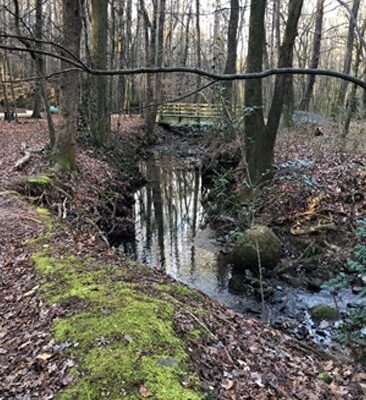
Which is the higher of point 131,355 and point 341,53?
point 341,53

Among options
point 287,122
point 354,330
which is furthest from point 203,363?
point 287,122

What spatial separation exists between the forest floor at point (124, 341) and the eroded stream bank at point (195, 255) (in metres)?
1.60

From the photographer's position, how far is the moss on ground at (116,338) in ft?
11.8

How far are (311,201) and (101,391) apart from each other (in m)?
7.83

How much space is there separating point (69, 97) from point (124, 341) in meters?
7.97

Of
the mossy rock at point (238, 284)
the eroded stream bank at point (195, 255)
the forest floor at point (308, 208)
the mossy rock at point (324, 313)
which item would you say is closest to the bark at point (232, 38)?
the eroded stream bank at point (195, 255)

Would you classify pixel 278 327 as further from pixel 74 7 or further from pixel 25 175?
pixel 74 7

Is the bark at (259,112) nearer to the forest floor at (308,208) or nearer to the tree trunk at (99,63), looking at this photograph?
the forest floor at (308,208)

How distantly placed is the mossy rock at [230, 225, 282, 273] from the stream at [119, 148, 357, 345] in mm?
378

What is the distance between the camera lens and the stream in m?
7.43

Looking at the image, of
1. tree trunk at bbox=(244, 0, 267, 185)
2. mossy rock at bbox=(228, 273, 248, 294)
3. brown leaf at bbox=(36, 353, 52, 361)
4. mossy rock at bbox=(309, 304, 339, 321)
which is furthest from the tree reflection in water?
brown leaf at bbox=(36, 353, 52, 361)

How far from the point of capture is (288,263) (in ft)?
29.6

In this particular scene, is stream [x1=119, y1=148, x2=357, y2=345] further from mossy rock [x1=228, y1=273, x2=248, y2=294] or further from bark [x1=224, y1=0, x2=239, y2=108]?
bark [x1=224, y1=0, x2=239, y2=108]

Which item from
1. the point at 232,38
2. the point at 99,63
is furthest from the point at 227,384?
the point at 232,38
